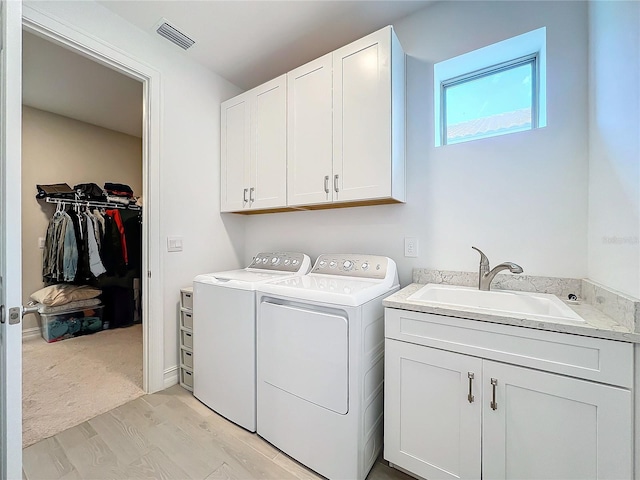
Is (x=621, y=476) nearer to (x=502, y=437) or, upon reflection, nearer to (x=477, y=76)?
(x=502, y=437)

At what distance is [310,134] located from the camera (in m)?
1.90

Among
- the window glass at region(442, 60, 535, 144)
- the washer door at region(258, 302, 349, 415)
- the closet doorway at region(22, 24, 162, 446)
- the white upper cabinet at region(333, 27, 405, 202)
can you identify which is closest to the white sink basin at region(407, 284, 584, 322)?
the washer door at region(258, 302, 349, 415)

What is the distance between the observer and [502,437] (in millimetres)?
1049

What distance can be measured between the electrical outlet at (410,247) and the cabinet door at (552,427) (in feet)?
2.79

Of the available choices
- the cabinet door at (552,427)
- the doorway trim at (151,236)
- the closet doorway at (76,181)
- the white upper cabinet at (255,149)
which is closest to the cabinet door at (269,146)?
the white upper cabinet at (255,149)

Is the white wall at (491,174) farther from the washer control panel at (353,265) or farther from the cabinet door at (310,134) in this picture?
the cabinet door at (310,134)

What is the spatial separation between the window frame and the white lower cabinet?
52.0 inches

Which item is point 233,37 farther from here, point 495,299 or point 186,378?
point 186,378

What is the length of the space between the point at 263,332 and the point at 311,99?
62.4 inches

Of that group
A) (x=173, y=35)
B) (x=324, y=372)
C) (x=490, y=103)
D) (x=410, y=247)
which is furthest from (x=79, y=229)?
(x=490, y=103)

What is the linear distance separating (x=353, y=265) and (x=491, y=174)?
1.00m

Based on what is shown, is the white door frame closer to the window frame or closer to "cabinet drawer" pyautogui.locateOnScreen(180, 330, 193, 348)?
"cabinet drawer" pyautogui.locateOnScreen(180, 330, 193, 348)

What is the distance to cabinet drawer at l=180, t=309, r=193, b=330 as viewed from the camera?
207 centimetres

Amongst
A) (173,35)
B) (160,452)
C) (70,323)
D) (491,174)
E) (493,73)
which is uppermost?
(173,35)
